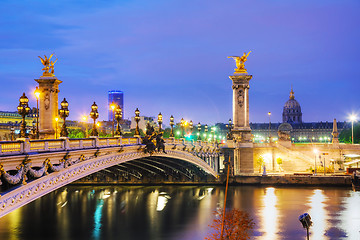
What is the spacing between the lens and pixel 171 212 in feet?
169

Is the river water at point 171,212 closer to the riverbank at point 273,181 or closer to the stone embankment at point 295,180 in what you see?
the riverbank at point 273,181

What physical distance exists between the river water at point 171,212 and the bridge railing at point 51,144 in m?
9.70

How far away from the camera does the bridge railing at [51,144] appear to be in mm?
21156

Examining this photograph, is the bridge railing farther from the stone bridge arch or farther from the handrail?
the stone bridge arch

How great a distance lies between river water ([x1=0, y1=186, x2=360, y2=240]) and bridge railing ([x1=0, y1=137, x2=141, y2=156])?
970cm

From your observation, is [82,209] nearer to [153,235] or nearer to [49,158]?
[153,235]

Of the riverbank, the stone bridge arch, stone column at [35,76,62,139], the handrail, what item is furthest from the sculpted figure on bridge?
the riverbank

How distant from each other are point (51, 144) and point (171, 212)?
28.3 m

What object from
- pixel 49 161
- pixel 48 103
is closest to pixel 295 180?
pixel 48 103

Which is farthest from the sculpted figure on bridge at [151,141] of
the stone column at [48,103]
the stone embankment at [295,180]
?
the stone embankment at [295,180]

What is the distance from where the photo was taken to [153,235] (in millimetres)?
40250

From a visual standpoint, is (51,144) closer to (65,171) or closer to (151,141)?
(65,171)

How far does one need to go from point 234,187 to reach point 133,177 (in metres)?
13.1

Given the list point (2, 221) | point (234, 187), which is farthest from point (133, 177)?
point (2, 221)
